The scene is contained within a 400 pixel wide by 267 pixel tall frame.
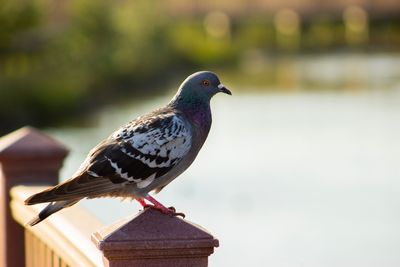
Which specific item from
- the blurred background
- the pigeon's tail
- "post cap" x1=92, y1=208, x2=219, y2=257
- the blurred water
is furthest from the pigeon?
the blurred background

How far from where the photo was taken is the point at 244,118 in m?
26.7

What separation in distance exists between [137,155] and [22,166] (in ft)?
4.08

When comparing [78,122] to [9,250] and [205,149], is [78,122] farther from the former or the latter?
[9,250]

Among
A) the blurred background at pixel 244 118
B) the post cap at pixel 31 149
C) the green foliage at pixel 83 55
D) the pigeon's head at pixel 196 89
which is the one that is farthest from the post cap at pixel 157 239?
the green foliage at pixel 83 55

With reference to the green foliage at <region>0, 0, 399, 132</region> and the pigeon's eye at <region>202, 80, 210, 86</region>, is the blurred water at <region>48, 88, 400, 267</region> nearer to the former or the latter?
the green foliage at <region>0, 0, 399, 132</region>

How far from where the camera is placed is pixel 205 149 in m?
20.8

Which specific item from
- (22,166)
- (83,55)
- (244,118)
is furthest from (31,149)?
(83,55)

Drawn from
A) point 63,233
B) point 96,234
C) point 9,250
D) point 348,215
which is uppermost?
point 96,234

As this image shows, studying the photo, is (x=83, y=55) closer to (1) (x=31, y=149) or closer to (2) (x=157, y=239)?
(1) (x=31, y=149)

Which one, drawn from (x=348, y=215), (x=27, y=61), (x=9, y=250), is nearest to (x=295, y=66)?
(x=27, y=61)

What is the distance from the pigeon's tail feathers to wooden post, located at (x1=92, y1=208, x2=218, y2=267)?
628mm

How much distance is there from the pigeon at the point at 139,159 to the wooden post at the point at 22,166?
1.00 m

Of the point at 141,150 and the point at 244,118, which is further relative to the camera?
the point at 244,118

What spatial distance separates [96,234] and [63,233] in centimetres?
78
